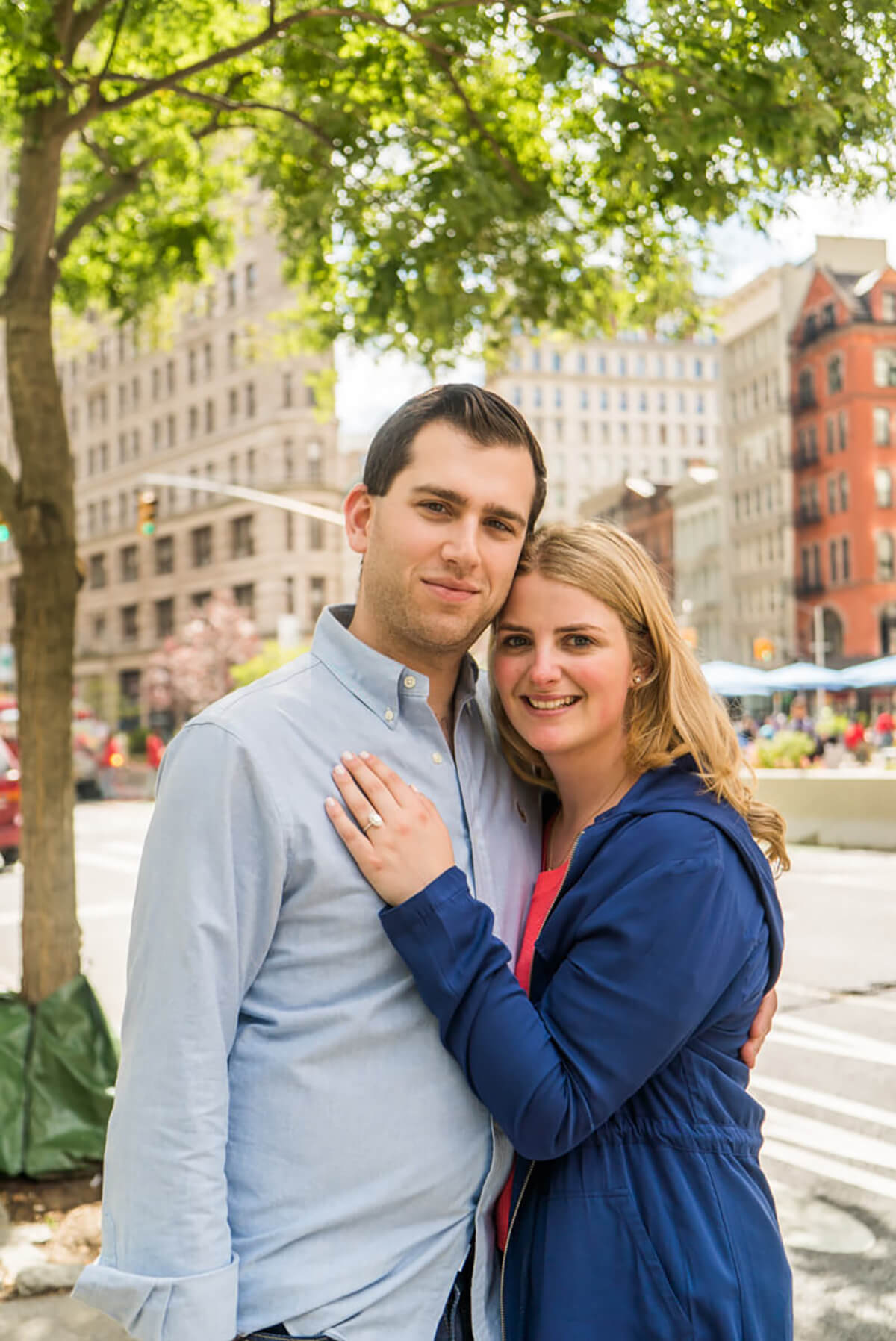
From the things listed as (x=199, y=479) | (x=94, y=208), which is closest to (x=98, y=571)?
(x=199, y=479)

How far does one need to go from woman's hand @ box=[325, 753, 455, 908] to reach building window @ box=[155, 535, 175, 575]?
218 feet

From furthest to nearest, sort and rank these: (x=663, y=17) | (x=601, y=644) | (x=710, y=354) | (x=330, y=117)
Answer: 1. (x=710, y=354)
2. (x=330, y=117)
3. (x=663, y=17)
4. (x=601, y=644)

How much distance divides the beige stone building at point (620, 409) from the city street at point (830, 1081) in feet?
359

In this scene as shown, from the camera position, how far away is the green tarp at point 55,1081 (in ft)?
17.8

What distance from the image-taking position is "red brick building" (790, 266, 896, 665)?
197 ft

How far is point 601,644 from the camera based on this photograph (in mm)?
2453

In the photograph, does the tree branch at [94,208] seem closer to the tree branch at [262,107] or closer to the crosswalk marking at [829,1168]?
the tree branch at [262,107]

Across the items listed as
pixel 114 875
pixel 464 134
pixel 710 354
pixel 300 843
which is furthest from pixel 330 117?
pixel 710 354

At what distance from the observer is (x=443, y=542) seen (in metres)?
2.27

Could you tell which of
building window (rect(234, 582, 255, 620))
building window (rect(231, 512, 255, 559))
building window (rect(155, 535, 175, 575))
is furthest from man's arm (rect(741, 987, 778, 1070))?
building window (rect(155, 535, 175, 575))

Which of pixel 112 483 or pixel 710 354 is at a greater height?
pixel 710 354

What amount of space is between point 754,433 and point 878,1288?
221 feet

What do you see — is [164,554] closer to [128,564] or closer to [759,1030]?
[128,564]

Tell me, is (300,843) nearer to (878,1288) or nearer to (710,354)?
(878,1288)
